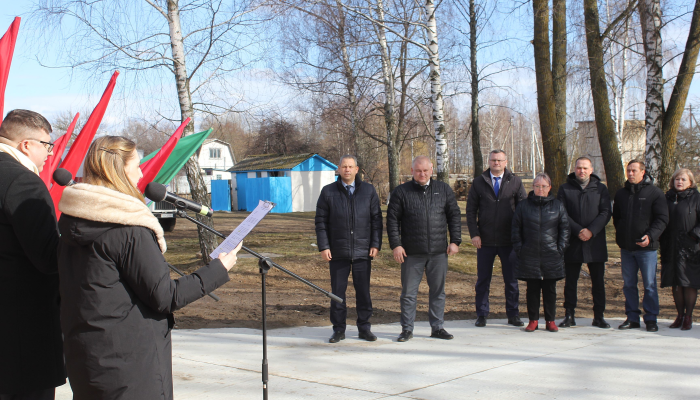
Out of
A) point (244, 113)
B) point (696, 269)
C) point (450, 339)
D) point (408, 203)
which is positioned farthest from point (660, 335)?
point (244, 113)

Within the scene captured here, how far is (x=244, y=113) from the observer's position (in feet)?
37.0

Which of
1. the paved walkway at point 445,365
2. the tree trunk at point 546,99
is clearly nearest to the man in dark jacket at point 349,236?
the paved walkway at point 445,365

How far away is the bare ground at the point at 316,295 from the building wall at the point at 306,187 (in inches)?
690

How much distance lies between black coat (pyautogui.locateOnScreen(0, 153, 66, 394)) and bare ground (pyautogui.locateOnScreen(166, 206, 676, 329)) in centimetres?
408

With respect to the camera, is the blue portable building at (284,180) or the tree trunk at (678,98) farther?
the blue portable building at (284,180)

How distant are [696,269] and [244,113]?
813 cm

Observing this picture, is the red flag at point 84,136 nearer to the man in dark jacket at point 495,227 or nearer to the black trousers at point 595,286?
the man in dark jacket at point 495,227

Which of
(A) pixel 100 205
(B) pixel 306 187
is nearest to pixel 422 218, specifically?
(A) pixel 100 205

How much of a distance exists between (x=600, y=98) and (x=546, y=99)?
6.28 ft

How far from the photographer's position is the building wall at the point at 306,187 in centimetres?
3069

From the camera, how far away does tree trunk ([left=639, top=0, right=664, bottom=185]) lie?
401 inches

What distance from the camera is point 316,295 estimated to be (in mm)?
8914

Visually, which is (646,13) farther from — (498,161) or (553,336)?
(553,336)

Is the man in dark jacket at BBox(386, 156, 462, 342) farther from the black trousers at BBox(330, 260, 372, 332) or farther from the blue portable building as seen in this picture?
the blue portable building
